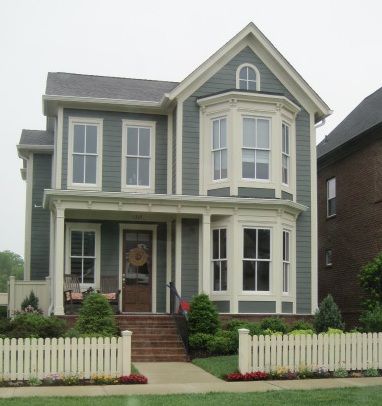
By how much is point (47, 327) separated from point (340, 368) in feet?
22.0

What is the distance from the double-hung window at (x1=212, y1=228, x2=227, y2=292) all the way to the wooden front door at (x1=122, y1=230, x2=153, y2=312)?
7.45ft

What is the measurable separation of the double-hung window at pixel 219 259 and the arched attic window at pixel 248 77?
Result: 4.59m

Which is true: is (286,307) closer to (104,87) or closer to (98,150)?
(98,150)

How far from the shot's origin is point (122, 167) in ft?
75.4

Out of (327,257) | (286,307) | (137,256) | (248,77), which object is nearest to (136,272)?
(137,256)

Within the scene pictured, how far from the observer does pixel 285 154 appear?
2294 cm

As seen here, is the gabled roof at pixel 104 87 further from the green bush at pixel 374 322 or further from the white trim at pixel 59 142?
the green bush at pixel 374 322

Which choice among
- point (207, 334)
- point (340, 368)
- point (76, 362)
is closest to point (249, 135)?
point (207, 334)

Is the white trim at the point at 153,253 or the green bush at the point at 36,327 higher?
the white trim at the point at 153,253

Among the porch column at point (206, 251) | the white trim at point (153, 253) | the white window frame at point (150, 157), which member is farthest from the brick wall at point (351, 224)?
the white window frame at point (150, 157)

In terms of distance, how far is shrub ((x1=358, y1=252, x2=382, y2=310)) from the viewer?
21.8 meters

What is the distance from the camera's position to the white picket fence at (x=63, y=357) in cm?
1455

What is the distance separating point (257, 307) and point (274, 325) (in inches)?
68.2

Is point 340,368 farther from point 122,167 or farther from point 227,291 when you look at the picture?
point 122,167
